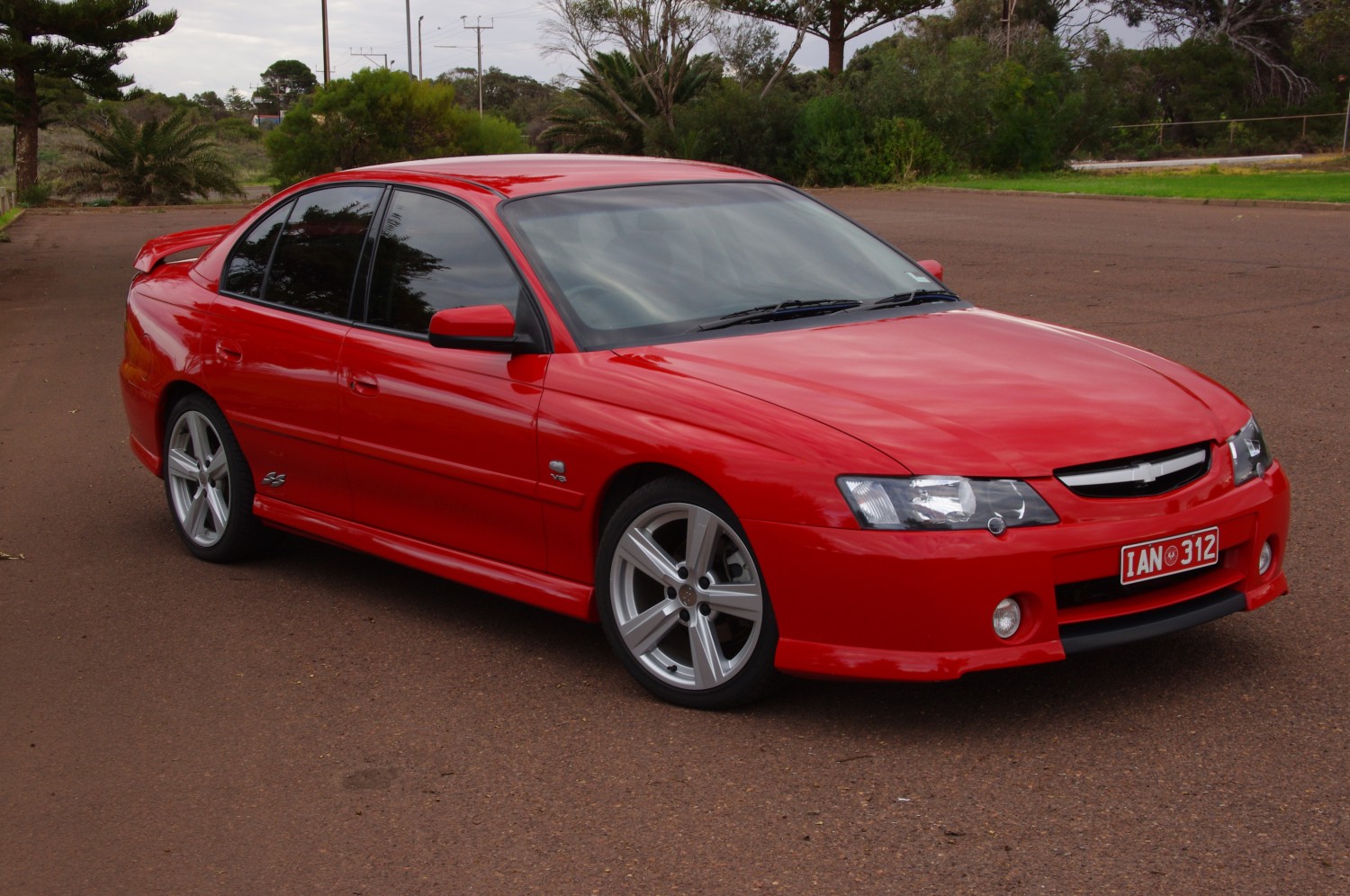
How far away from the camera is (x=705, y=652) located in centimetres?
430

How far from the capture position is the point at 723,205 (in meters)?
5.53

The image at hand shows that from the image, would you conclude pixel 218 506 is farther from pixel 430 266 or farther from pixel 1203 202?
pixel 1203 202

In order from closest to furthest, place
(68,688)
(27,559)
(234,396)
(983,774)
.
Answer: (983,774)
(68,688)
(234,396)
(27,559)

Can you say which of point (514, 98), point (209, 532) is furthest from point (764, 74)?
point (514, 98)

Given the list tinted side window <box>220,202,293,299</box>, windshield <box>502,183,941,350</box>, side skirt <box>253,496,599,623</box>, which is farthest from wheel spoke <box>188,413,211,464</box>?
windshield <box>502,183,941,350</box>

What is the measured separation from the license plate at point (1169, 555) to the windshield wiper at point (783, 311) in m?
1.46

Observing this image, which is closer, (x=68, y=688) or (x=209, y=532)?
(x=68, y=688)

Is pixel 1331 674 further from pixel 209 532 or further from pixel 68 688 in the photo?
pixel 209 532

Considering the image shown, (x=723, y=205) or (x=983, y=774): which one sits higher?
(x=723, y=205)

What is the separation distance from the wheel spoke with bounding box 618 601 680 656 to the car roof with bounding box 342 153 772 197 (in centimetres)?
162

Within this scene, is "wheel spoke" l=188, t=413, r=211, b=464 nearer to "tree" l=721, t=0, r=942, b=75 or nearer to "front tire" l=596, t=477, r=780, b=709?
"front tire" l=596, t=477, r=780, b=709

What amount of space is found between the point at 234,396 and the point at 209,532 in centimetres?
67

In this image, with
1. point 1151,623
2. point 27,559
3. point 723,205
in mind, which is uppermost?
point 723,205

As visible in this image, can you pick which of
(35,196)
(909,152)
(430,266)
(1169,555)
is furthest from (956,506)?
(35,196)
